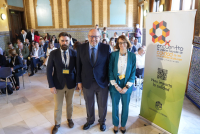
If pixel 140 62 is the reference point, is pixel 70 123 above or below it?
below

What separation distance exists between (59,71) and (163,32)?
1753 millimetres

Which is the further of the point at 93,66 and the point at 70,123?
the point at 70,123

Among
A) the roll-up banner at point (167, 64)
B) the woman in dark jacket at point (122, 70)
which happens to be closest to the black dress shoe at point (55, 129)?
the woman in dark jacket at point (122, 70)

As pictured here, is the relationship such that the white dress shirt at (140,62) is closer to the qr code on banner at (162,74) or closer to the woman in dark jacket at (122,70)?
the qr code on banner at (162,74)

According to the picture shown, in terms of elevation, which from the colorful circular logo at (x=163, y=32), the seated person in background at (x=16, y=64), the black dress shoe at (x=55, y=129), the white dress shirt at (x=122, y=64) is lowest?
the black dress shoe at (x=55, y=129)

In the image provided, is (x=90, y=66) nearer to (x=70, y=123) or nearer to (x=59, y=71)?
(x=59, y=71)

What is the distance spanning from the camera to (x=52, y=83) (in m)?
2.41

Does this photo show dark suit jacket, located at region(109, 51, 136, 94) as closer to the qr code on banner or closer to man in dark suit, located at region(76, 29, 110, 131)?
man in dark suit, located at region(76, 29, 110, 131)

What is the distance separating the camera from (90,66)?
2328 mm

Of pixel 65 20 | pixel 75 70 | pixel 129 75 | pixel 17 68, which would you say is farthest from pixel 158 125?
pixel 65 20

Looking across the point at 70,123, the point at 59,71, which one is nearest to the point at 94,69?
the point at 59,71

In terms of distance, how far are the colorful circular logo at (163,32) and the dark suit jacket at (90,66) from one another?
2.63 feet

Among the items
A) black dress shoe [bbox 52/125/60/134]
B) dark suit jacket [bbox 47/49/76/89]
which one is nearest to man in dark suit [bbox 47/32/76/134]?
dark suit jacket [bbox 47/49/76/89]

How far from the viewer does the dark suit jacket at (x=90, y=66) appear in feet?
7.63
